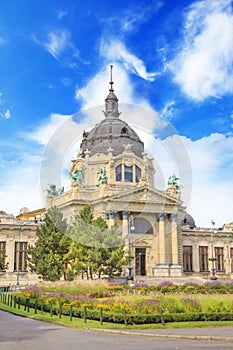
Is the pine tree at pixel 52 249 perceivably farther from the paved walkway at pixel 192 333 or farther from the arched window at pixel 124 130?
the paved walkway at pixel 192 333

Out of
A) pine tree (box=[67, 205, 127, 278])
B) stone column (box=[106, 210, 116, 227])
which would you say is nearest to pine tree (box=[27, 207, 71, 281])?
pine tree (box=[67, 205, 127, 278])

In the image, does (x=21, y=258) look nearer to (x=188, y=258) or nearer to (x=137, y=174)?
(x=137, y=174)

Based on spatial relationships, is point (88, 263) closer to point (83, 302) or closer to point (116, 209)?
point (116, 209)

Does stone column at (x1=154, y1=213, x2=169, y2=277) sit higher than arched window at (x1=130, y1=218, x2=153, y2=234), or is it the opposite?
arched window at (x1=130, y1=218, x2=153, y2=234)

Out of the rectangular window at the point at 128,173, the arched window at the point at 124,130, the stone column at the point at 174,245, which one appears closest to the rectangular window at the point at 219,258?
the stone column at the point at 174,245

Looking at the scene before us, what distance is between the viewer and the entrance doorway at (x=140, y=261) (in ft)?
253

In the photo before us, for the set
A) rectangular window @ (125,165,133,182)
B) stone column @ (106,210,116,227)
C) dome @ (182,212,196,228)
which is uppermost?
rectangular window @ (125,165,133,182)

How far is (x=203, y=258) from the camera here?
296 feet

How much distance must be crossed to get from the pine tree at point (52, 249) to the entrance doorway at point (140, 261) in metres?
17.8

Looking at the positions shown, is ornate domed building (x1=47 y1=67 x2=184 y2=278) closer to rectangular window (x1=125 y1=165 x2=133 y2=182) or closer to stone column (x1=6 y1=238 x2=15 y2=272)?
rectangular window (x1=125 y1=165 x2=133 y2=182)

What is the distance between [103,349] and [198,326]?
26.0ft

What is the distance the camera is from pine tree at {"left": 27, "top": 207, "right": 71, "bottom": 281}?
59.8m

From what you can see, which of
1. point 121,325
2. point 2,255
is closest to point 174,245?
point 2,255

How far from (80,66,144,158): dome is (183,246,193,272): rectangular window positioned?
1908 centimetres
